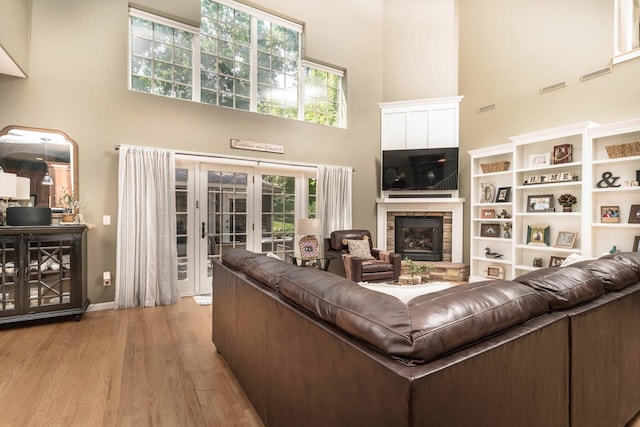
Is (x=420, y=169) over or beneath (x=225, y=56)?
beneath

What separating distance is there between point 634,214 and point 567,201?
73cm

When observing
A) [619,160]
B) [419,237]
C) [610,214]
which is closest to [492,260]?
[419,237]

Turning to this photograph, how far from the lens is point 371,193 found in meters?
6.37

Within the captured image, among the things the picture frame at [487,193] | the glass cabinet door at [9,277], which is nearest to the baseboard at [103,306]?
the glass cabinet door at [9,277]

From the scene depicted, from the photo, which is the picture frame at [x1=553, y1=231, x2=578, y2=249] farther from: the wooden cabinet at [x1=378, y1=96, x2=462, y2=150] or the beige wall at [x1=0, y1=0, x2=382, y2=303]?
the beige wall at [x1=0, y1=0, x2=382, y2=303]

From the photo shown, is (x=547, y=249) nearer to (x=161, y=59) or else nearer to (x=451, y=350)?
(x=451, y=350)

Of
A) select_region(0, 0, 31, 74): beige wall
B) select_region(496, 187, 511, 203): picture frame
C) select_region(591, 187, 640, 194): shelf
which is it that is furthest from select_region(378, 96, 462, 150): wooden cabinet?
select_region(0, 0, 31, 74): beige wall

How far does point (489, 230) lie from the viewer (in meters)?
5.52

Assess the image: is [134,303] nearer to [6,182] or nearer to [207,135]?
[6,182]

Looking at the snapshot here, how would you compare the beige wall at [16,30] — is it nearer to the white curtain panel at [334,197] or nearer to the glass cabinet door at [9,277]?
the glass cabinet door at [9,277]

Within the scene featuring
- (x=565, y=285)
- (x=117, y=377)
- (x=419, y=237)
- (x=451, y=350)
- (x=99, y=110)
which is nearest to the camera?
(x=451, y=350)

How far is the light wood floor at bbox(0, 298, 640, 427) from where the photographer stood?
188cm

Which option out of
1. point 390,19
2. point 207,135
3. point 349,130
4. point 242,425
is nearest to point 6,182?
point 207,135

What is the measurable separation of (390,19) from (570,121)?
12.9 feet
